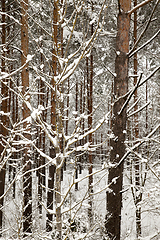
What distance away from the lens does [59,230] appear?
2.20 meters

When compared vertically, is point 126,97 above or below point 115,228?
above

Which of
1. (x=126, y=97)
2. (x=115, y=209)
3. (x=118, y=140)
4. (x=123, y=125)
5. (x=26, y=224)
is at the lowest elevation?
(x=26, y=224)

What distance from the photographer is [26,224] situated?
6.59 meters

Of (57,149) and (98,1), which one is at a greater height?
(98,1)

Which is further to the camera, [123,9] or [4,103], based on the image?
[4,103]

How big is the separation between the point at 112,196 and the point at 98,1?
829 cm

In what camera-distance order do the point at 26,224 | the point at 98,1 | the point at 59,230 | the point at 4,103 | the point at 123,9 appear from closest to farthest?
the point at 59,230
the point at 123,9
the point at 26,224
the point at 4,103
the point at 98,1

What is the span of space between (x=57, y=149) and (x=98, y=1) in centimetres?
848

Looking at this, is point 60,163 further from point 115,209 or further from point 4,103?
point 4,103

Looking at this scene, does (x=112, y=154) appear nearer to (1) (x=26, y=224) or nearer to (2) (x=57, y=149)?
(2) (x=57, y=149)

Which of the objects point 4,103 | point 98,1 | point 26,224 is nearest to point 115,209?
point 26,224

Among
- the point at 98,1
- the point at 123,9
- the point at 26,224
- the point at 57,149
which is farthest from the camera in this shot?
the point at 98,1

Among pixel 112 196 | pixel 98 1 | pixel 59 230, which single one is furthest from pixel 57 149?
pixel 98 1

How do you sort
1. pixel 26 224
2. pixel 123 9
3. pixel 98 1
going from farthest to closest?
pixel 98 1 < pixel 26 224 < pixel 123 9
